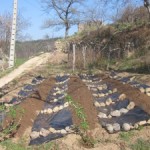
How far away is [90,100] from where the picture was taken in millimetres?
8734

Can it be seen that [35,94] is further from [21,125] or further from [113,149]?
[113,149]

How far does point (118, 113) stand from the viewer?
24.6 feet

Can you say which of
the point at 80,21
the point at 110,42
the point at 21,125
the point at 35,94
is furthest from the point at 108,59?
the point at 80,21

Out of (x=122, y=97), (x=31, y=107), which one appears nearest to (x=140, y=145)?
(x=122, y=97)

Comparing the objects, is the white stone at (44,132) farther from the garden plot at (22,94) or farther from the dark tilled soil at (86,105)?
the garden plot at (22,94)

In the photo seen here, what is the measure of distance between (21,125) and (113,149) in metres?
2.13

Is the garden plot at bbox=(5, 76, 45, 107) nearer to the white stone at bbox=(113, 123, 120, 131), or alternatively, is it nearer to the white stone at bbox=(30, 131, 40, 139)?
the white stone at bbox=(30, 131, 40, 139)

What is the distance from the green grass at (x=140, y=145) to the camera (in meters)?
5.73

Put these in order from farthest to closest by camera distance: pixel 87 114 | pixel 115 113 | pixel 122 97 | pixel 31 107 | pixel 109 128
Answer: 1. pixel 122 97
2. pixel 31 107
3. pixel 115 113
4. pixel 87 114
5. pixel 109 128

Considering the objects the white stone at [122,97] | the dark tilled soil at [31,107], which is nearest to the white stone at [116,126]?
the dark tilled soil at [31,107]

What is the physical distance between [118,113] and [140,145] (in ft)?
5.64

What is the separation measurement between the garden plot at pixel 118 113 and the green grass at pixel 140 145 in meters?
0.52

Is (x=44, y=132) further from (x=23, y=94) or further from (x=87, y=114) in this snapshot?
(x=23, y=94)

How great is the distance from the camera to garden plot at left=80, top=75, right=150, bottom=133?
6539mm
